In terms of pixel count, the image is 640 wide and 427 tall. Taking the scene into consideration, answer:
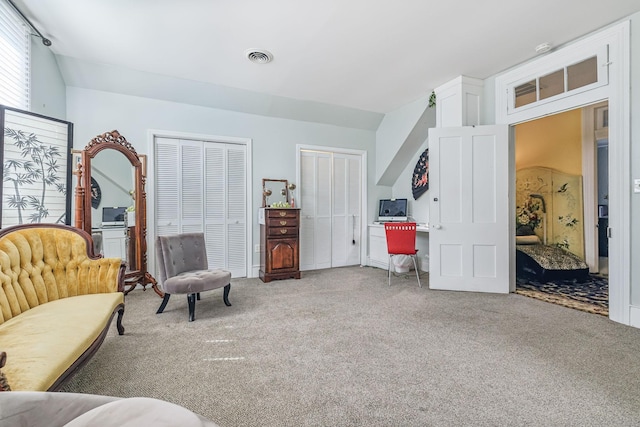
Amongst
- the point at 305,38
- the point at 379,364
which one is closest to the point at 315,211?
the point at 305,38

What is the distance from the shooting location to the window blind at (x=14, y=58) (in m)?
2.42

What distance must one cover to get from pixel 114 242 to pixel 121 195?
1.93 ft

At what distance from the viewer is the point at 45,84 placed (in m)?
3.07

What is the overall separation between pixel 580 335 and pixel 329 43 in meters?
3.47

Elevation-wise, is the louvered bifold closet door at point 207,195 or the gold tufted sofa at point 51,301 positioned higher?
the louvered bifold closet door at point 207,195

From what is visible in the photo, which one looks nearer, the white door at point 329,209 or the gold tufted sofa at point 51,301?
the gold tufted sofa at point 51,301

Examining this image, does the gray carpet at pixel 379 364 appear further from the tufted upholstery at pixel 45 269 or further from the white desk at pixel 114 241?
the white desk at pixel 114 241

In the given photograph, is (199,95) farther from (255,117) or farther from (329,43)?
(329,43)

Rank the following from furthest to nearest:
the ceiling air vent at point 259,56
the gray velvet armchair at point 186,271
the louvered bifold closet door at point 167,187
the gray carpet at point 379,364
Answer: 1. the louvered bifold closet door at point 167,187
2. the ceiling air vent at point 259,56
3. the gray velvet armchair at point 186,271
4. the gray carpet at point 379,364

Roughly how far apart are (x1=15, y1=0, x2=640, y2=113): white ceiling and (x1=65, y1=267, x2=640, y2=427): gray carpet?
276 cm

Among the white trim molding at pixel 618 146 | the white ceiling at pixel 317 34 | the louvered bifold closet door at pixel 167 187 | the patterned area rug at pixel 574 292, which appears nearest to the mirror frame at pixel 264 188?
the louvered bifold closet door at pixel 167 187

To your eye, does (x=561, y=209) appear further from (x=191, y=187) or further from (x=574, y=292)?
(x=191, y=187)

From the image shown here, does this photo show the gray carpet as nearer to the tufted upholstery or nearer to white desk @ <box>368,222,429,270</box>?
the tufted upholstery

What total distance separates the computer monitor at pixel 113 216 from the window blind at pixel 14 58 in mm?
1238
